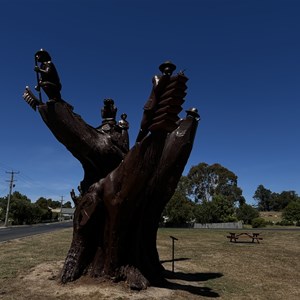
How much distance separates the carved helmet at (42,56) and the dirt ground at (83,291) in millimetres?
4800

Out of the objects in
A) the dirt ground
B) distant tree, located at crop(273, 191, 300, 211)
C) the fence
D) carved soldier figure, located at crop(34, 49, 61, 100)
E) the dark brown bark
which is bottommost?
the dirt ground

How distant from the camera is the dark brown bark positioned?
7.36 metres

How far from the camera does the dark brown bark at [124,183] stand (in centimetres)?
736

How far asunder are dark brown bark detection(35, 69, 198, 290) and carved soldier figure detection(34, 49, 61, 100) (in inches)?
13.0

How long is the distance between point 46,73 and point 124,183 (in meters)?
2.88

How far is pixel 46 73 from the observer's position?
8023 millimetres

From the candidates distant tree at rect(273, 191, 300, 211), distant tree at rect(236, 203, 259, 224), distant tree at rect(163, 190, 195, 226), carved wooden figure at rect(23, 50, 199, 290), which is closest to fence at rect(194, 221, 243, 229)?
distant tree at rect(163, 190, 195, 226)

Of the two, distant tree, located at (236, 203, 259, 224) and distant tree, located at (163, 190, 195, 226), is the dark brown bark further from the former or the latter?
distant tree, located at (236, 203, 259, 224)

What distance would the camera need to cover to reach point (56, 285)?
26.4ft

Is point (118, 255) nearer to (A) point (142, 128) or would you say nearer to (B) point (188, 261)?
(A) point (142, 128)

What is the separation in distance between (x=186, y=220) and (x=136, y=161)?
45.2 meters

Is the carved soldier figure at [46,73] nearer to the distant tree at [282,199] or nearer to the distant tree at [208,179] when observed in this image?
the distant tree at [208,179]

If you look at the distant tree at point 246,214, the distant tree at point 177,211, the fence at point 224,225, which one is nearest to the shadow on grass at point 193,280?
the distant tree at point 177,211

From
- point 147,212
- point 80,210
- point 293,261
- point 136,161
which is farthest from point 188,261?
point 136,161
